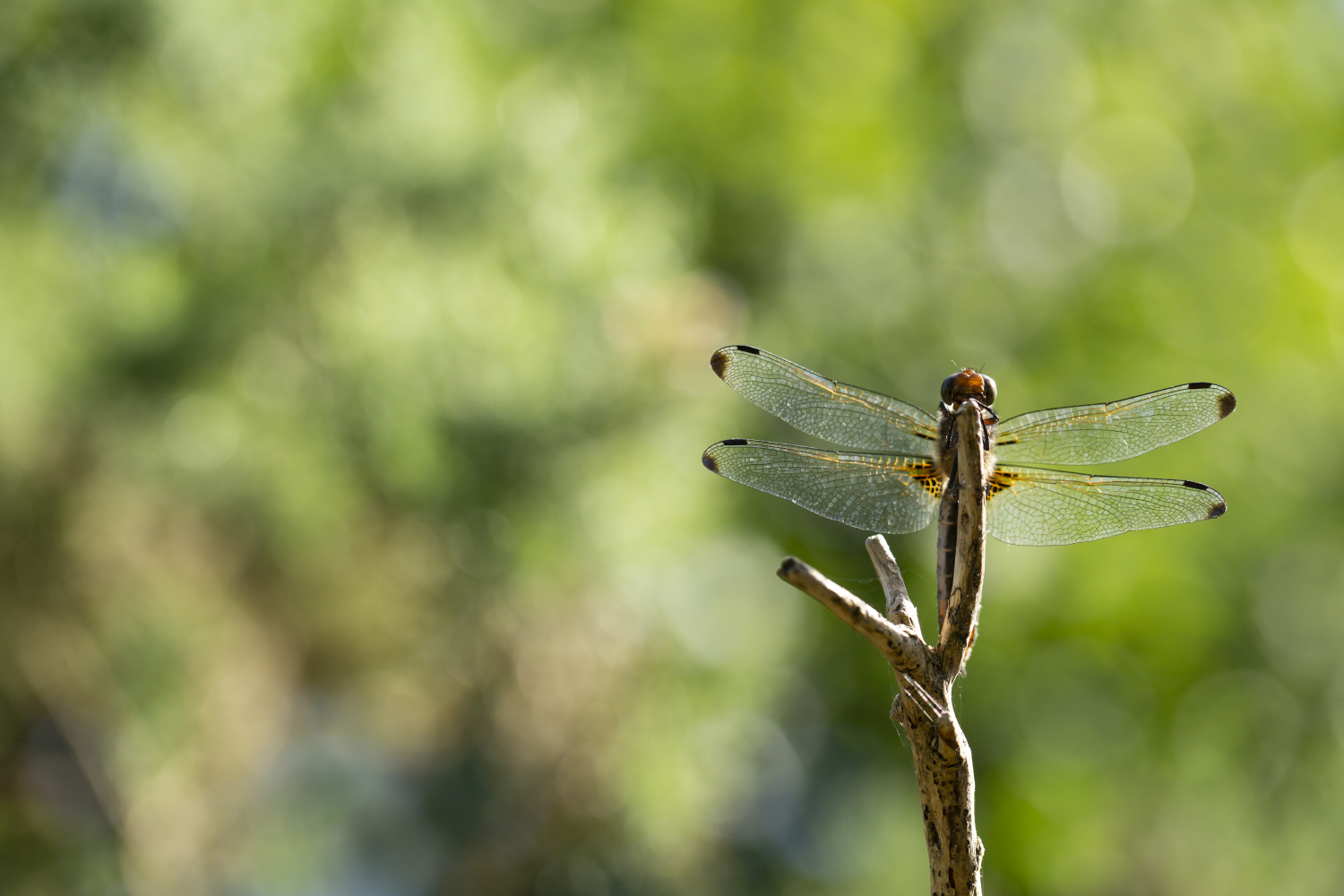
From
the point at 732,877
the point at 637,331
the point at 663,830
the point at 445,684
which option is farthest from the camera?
the point at 732,877

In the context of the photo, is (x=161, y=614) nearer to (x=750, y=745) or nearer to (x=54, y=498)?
(x=54, y=498)

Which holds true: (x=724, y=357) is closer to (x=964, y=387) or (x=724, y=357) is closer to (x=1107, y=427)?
(x=964, y=387)

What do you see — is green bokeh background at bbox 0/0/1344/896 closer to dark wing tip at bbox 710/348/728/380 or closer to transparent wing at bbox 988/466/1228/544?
dark wing tip at bbox 710/348/728/380

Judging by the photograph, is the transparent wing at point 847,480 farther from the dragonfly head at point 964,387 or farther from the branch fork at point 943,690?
the branch fork at point 943,690

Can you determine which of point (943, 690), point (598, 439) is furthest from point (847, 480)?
point (598, 439)

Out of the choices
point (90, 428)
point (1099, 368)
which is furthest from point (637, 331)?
point (1099, 368)

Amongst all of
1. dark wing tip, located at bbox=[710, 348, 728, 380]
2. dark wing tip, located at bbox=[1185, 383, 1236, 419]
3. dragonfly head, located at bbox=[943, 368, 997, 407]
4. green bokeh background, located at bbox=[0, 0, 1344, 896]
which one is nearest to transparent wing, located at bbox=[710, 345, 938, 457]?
dark wing tip, located at bbox=[710, 348, 728, 380]

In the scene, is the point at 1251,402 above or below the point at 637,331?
above
